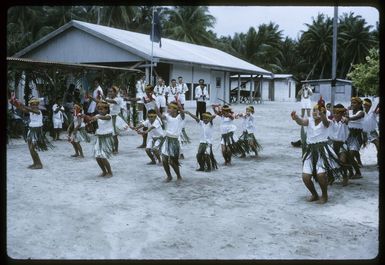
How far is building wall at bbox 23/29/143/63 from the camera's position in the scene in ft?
61.8

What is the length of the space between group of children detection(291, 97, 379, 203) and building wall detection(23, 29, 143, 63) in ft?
Answer: 38.8

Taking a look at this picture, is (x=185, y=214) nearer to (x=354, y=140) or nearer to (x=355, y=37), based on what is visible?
(x=354, y=140)

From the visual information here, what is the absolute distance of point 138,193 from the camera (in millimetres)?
6578

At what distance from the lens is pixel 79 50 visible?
65.0ft

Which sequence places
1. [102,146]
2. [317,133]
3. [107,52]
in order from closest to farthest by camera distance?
[317,133], [102,146], [107,52]

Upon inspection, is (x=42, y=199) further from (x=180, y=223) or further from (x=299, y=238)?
(x=299, y=238)

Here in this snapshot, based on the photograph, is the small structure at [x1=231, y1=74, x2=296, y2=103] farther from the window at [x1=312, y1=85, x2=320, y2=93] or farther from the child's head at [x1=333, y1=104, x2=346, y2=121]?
the child's head at [x1=333, y1=104, x2=346, y2=121]

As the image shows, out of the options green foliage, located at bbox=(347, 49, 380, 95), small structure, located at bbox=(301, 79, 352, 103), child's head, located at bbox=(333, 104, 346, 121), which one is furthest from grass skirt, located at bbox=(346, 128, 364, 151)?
small structure, located at bbox=(301, 79, 352, 103)

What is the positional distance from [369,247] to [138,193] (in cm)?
335

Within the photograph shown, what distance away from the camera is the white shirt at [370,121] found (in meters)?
7.83

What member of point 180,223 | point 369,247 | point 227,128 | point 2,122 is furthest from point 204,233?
point 227,128

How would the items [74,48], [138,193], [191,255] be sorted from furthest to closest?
1. [74,48]
2. [138,193]
3. [191,255]

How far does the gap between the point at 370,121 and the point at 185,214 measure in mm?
4244

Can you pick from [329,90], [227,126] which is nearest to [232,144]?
[227,126]
